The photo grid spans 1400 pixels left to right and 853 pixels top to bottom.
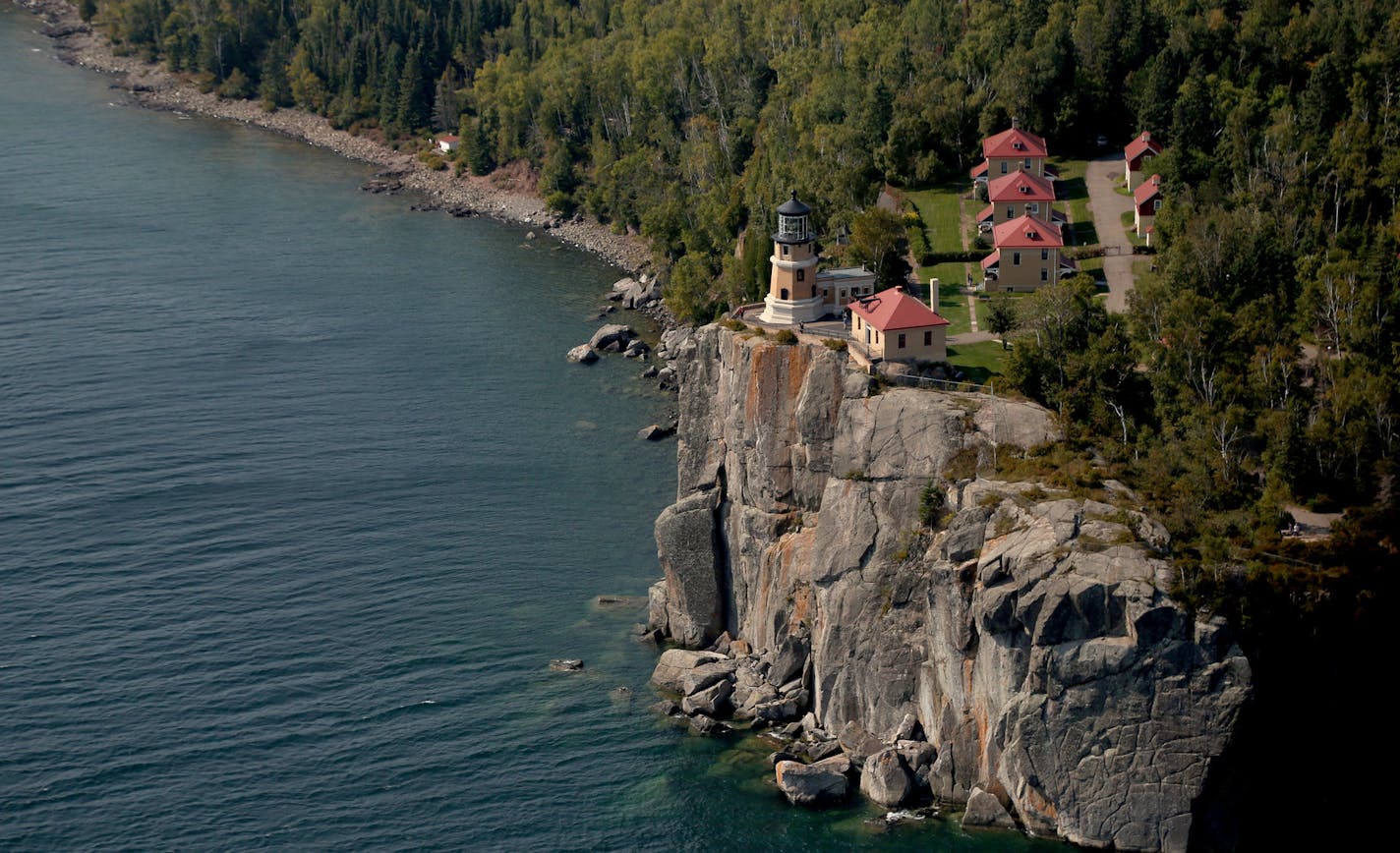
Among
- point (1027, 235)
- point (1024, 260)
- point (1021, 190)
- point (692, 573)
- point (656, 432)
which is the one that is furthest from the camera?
point (656, 432)

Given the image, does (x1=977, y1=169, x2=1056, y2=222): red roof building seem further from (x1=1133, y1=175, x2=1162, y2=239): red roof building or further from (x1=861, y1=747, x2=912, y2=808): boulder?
(x1=861, y1=747, x2=912, y2=808): boulder

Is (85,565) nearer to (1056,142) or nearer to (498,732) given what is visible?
(498,732)

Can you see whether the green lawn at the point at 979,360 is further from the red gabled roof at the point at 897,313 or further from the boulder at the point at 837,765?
the boulder at the point at 837,765

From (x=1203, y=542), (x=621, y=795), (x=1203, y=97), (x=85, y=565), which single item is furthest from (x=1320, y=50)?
(x=85, y=565)

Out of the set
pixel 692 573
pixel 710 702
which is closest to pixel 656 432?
pixel 692 573

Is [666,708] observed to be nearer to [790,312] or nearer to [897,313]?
[790,312]

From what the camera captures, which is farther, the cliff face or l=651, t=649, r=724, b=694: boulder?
l=651, t=649, r=724, b=694: boulder

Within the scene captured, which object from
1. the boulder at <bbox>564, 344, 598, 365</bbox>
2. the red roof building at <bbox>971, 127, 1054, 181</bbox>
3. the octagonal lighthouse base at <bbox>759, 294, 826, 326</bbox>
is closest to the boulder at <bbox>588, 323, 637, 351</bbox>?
the boulder at <bbox>564, 344, 598, 365</bbox>
